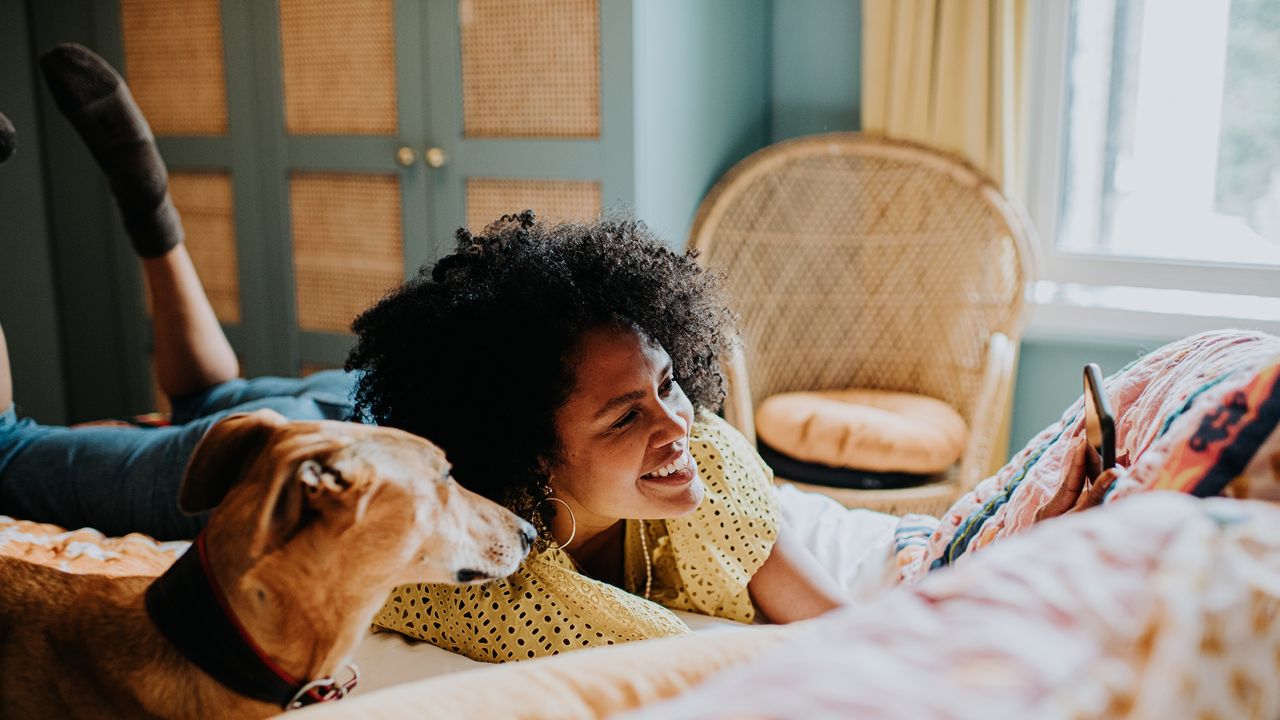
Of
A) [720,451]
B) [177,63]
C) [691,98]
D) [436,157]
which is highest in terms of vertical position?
[177,63]

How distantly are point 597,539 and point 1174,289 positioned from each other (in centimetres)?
213

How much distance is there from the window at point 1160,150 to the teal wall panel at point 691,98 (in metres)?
0.79

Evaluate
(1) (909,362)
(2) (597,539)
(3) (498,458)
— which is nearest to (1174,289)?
(1) (909,362)

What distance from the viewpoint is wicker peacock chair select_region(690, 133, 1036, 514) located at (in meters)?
2.86

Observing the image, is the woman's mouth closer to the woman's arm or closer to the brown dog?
the woman's arm

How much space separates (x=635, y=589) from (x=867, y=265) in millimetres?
1661

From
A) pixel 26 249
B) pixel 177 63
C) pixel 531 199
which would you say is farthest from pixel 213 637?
pixel 26 249

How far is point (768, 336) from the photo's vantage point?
3020mm

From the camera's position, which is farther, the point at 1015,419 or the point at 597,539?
the point at 1015,419

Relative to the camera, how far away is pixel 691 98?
295 centimetres

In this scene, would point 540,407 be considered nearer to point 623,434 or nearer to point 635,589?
point 623,434

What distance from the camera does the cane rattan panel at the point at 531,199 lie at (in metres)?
2.83

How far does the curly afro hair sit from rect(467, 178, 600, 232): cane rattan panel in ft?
4.42

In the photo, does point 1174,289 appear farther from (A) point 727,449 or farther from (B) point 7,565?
(B) point 7,565
